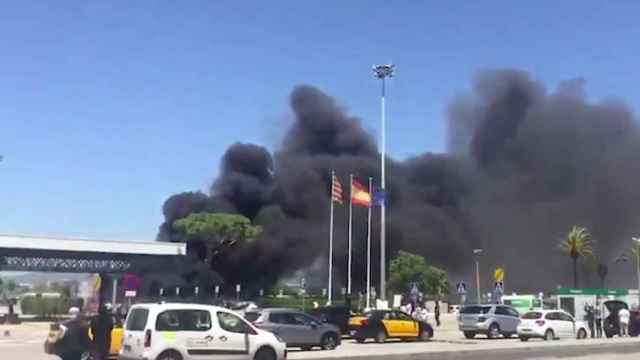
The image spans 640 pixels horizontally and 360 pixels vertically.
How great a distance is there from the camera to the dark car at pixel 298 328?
27.0 m

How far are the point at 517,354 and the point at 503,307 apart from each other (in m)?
12.6

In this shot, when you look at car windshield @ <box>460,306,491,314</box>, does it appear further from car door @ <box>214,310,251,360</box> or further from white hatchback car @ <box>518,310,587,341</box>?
car door @ <box>214,310,251,360</box>

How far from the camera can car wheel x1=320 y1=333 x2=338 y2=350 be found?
27438 mm

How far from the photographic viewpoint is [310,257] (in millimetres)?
101188

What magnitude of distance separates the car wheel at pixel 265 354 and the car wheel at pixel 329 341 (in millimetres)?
10161

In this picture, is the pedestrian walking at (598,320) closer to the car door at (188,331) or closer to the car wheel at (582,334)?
the car wheel at (582,334)

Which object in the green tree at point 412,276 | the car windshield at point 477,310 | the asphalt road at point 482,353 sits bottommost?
the asphalt road at point 482,353

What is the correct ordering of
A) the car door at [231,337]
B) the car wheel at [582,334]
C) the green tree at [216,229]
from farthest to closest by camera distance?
the green tree at [216,229], the car wheel at [582,334], the car door at [231,337]

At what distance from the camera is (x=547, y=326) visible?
32906 mm

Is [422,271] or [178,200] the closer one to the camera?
[422,271]

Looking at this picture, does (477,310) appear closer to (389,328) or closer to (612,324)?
(389,328)

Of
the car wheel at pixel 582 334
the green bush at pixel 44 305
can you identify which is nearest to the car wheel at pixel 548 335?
the car wheel at pixel 582 334

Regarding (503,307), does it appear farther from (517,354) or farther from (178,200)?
(178,200)

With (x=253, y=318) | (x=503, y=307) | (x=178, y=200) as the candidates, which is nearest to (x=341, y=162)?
(x=178, y=200)
